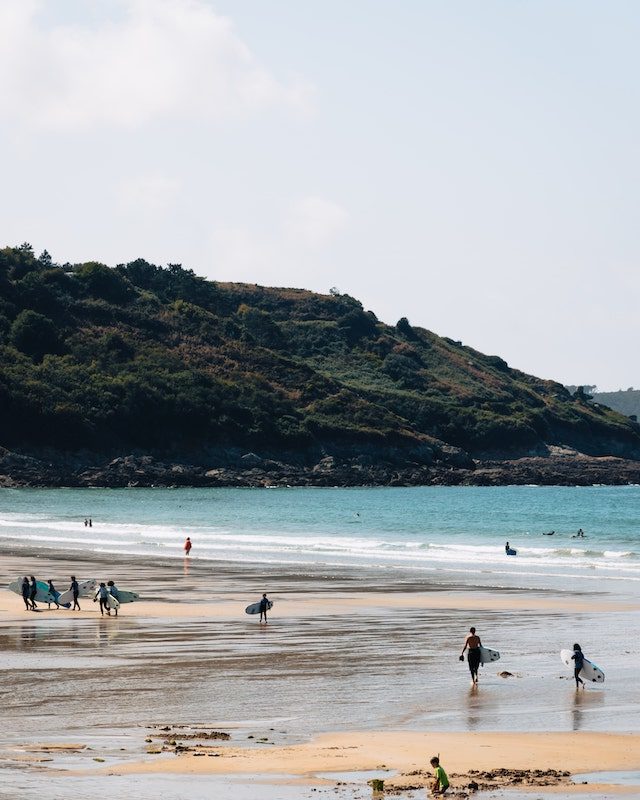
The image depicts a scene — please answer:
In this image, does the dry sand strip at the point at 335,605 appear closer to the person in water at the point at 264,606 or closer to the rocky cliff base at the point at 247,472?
the person in water at the point at 264,606

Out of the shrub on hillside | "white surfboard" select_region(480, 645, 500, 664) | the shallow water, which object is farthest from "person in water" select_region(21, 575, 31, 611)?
the shrub on hillside

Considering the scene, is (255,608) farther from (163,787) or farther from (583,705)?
(163,787)

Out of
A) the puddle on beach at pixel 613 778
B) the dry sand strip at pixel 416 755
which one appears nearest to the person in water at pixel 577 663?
the dry sand strip at pixel 416 755

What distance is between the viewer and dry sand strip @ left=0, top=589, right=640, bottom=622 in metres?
37.6

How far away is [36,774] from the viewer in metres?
17.3

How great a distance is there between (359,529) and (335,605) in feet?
162

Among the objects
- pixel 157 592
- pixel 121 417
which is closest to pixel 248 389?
pixel 121 417

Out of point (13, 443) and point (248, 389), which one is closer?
point (13, 443)

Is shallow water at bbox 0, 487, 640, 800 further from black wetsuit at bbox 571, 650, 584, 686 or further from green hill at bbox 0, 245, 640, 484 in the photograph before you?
green hill at bbox 0, 245, 640, 484

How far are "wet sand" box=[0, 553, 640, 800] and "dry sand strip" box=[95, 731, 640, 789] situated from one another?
1.9 inches

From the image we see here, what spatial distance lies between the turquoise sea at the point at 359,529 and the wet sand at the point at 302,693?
588 inches

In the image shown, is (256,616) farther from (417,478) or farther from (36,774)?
(417,478)

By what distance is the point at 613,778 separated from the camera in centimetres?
1761

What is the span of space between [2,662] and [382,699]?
29.3 ft
